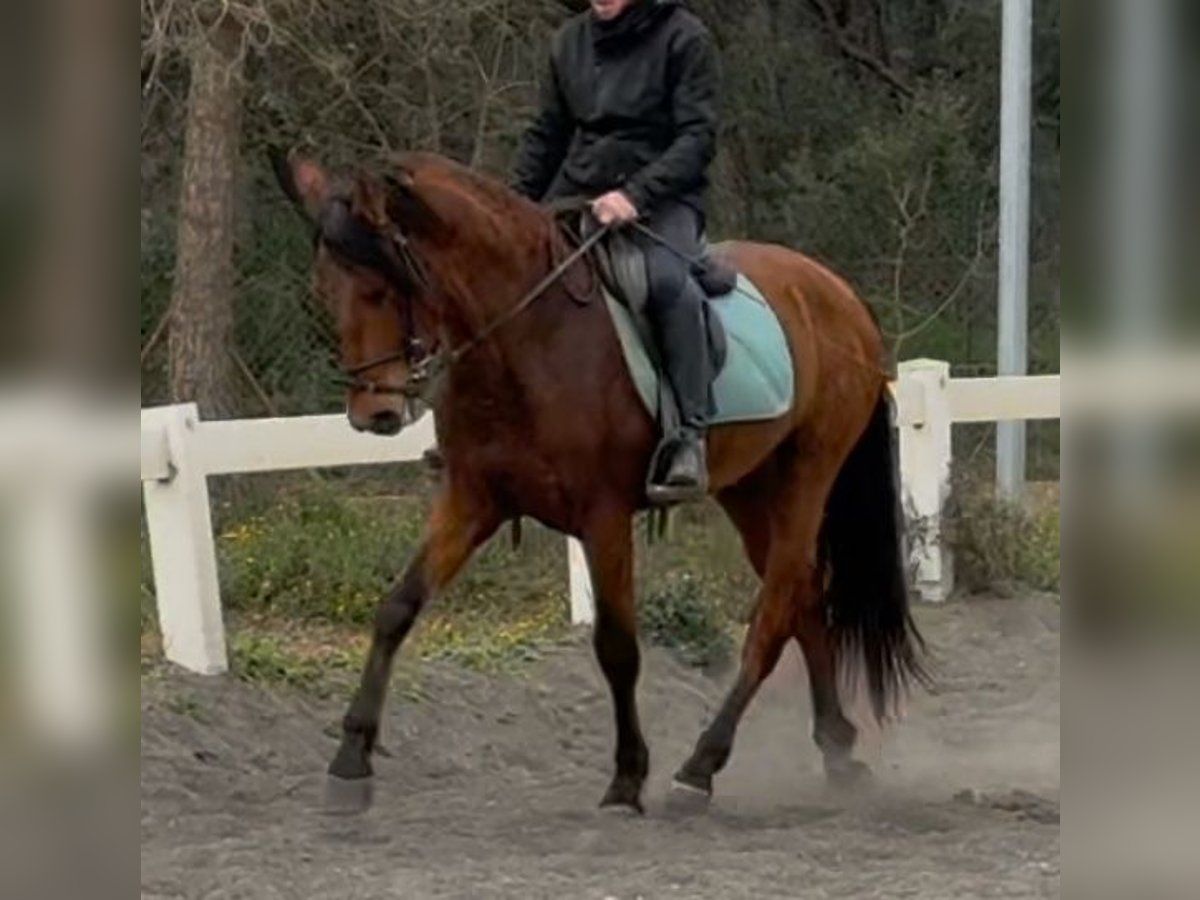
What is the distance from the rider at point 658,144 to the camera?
6469 millimetres

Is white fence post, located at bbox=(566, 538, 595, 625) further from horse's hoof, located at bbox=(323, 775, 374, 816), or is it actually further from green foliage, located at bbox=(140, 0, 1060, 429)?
horse's hoof, located at bbox=(323, 775, 374, 816)

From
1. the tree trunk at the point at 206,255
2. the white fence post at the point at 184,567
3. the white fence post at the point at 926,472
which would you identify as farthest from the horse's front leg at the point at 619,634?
the tree trunk at the point at 206,255

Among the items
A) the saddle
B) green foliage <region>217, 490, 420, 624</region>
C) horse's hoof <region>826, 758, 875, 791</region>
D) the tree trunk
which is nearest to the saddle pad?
the saddle

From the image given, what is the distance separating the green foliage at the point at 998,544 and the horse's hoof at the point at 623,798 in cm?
446

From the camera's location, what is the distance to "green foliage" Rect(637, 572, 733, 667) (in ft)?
30.9

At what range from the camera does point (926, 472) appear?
420 inches

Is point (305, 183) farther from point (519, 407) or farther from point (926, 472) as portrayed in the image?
point (926, 472)

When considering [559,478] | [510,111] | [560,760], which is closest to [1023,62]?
[510,111]

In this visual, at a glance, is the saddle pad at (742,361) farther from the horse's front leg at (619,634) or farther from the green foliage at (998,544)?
the green foliage at (998,544)

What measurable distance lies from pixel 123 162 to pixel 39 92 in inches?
3.2

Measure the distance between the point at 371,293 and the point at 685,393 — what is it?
104cm

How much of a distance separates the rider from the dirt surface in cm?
111

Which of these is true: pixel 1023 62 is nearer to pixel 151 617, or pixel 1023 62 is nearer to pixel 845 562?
pixel 845 562

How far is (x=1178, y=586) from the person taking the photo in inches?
66.5
